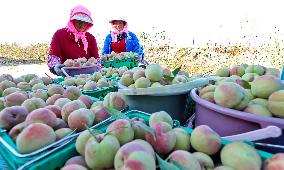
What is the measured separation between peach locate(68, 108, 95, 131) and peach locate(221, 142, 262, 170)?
1.65ft

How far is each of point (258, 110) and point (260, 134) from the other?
13 cm

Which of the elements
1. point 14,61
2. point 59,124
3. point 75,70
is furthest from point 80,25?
point 14,61

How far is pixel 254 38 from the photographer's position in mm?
6188

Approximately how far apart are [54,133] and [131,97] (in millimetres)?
433

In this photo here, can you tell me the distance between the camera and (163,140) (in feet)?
2.83

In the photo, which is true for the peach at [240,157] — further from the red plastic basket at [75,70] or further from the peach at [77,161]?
the red plastic basket at [75,70]

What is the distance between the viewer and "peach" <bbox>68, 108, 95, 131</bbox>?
1.07m

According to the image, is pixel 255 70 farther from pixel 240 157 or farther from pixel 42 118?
pixel 42 118

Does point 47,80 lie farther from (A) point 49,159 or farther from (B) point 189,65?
(B) point 189,65

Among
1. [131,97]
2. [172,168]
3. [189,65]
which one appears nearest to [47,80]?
[131,97]

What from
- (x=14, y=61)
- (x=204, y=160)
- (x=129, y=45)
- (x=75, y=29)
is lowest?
(x=14, y=61)

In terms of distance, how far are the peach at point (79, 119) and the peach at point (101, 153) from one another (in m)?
0.26

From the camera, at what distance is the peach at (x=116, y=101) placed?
130 centimetres

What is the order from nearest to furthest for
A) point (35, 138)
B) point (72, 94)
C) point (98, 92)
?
point (35, 138)
point (72, 94)
point (98, 92)
